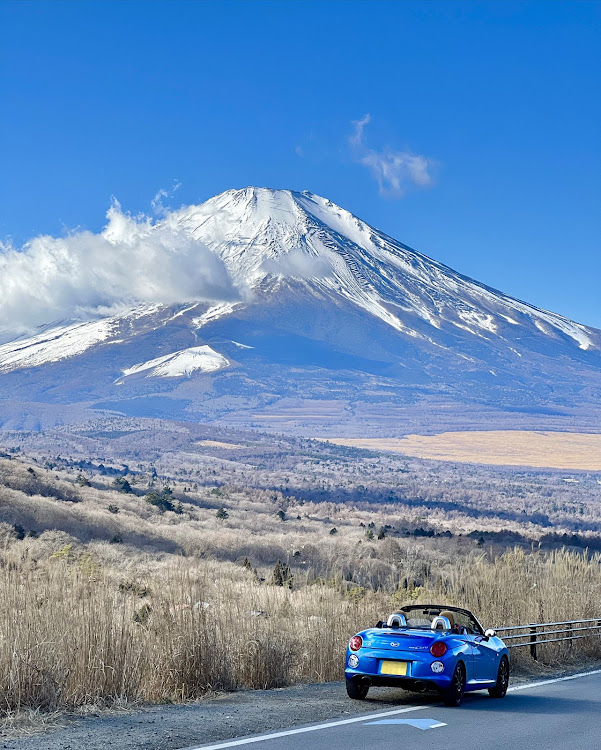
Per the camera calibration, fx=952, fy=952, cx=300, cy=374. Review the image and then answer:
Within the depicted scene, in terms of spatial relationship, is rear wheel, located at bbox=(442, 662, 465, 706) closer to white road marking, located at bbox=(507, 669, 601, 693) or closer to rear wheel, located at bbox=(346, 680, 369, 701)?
rear wheel, located at bbox=(346, 680, 369, 701)

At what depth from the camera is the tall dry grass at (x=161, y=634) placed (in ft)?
33.0

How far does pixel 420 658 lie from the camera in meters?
11.1


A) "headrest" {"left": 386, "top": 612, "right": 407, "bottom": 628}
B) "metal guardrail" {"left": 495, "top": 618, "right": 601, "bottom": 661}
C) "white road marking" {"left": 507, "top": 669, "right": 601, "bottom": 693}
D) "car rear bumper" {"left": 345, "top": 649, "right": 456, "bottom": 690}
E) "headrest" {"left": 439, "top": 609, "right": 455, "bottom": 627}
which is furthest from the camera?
"metal guardrail" {"left": 495, "top": 618, "right": 601, "bottom": 661}

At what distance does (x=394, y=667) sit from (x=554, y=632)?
284 inches

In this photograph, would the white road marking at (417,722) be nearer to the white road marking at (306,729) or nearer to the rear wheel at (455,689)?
the white road marking at (306,729)

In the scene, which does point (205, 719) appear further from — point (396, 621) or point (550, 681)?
point (550, 681)

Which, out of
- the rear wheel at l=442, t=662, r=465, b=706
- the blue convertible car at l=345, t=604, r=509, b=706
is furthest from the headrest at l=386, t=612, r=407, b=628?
the rear wheel at l=442, t=662, r=465, b=706


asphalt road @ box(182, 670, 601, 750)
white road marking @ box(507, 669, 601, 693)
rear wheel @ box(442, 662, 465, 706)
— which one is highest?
rear wheel @ box(442, 662, 465, 706)

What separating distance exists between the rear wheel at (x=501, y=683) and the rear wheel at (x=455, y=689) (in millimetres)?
1398

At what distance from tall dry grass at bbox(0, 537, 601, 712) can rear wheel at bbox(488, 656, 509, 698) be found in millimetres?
2608

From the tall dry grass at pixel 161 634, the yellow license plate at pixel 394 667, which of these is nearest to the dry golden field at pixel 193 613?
the tall dry grass at pixel 161 634

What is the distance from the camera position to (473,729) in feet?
32.8

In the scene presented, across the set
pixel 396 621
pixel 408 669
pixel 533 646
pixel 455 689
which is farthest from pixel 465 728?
pixel 533 646

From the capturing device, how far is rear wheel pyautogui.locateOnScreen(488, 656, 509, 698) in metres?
12.7
